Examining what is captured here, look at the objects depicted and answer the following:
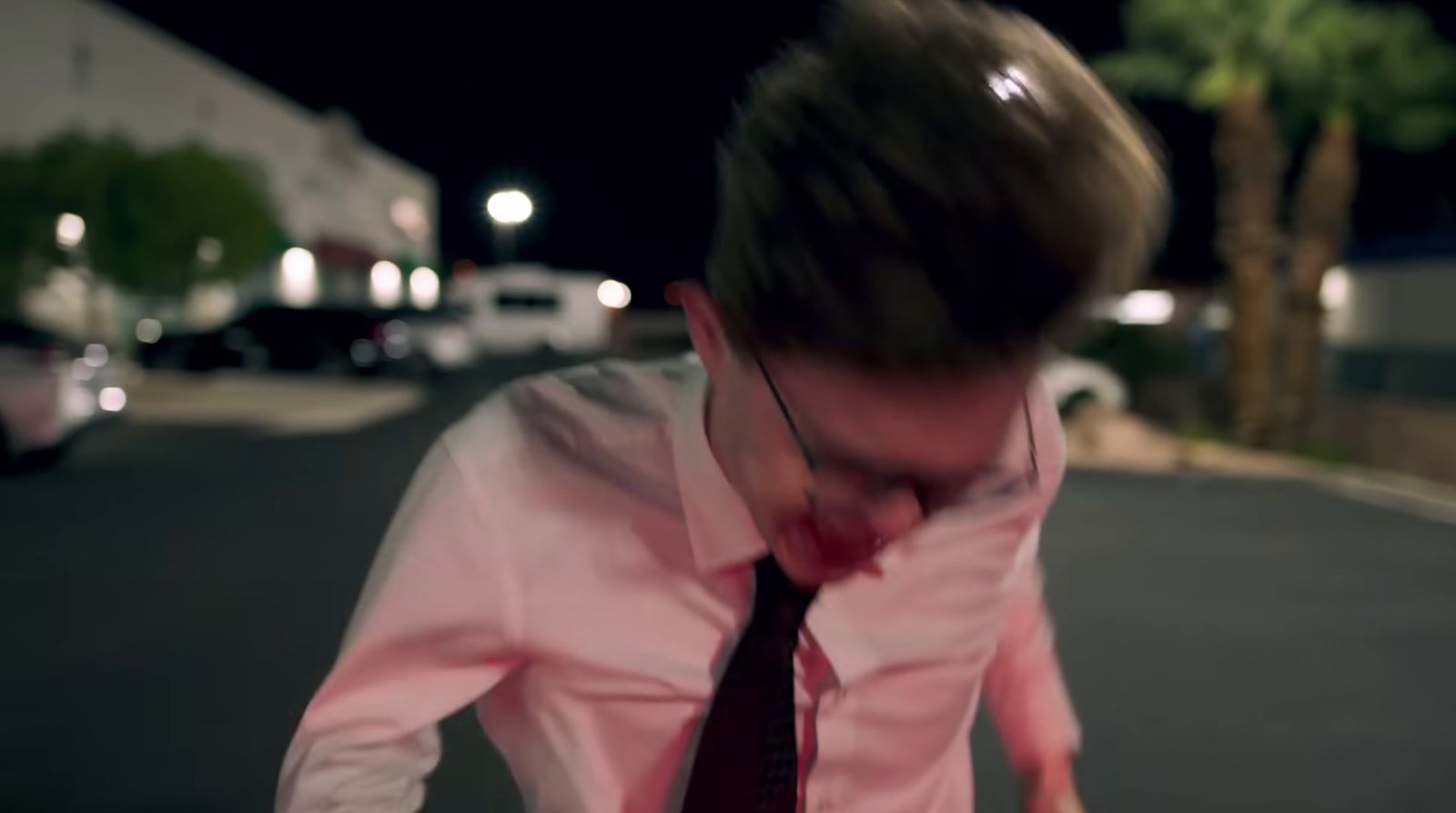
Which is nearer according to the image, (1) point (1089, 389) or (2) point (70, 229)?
(1) point (1089, 389)

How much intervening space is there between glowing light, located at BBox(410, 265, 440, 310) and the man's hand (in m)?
68.8

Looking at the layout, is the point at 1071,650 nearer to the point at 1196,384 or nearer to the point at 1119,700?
the point at 1119,700

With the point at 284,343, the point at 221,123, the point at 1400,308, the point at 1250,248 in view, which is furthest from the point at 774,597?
the point at 221,123

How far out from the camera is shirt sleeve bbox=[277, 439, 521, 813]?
4.67 ft

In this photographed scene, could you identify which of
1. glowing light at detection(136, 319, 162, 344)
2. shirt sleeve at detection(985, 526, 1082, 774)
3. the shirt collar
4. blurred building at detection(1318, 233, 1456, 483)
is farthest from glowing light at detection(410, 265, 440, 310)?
the shirt collar

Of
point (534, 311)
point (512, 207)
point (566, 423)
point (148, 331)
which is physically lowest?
point (566, 423)

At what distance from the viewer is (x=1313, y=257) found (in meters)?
20.7

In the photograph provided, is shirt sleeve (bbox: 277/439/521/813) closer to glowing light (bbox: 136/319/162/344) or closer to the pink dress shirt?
the pink dress shirt

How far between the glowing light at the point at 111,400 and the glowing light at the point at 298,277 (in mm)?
32641

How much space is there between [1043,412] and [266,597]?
7.60 meters

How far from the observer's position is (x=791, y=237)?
3.81 feet

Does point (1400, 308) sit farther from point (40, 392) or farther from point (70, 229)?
point (40, 392)

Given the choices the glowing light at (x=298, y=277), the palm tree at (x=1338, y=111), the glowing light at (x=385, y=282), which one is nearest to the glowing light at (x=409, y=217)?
the glowing light at (x=385, y=282)

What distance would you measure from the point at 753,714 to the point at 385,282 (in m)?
64.9
